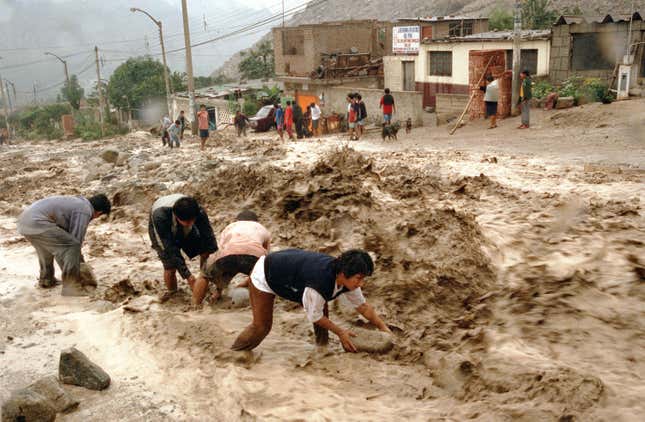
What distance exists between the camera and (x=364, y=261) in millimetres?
3865

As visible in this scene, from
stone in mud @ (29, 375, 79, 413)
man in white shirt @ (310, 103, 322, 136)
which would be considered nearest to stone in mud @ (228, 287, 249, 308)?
stone in mud @ (29, 375, 79, 413)

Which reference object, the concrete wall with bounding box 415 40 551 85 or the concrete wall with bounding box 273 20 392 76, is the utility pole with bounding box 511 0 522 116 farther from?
the concrete wall with bounding box 273 20 392 76

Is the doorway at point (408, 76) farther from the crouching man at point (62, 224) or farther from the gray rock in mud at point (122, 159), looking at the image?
the crouching man at point (62, 224)

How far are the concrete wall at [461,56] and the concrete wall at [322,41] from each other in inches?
305

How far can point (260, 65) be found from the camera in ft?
171

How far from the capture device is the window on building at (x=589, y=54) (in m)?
17.7

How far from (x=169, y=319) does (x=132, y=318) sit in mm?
369

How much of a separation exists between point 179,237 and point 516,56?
12.0m

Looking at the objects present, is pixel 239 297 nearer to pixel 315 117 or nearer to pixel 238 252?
pixel 238 252

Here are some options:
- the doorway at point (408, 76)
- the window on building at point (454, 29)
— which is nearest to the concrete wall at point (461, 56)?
the doorway at point (408, 76)

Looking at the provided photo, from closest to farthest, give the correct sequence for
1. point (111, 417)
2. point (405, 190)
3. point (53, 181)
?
1. point (111, 417)
2. point (405, 190)
3. point (53, 181)

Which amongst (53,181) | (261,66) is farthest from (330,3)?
(53,181)

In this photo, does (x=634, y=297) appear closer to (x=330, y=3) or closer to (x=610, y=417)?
(x=610, y=417)

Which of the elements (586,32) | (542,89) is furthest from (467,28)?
(542,89)
